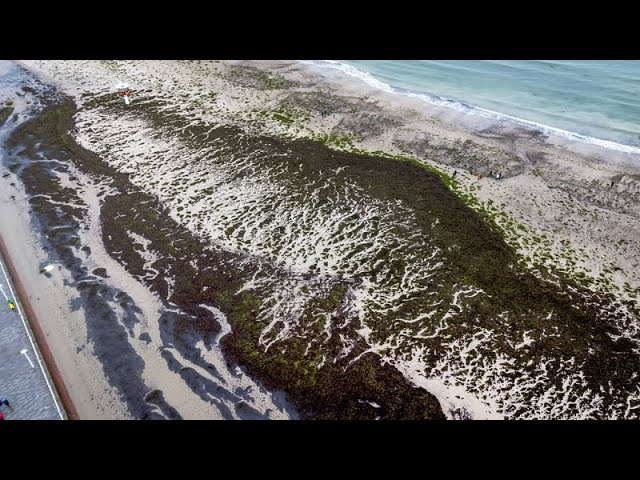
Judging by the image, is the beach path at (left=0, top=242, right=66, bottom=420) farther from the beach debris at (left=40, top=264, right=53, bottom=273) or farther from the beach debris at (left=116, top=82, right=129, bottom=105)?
the beach debris at (left=116, top=82, right=129, bottom=105)

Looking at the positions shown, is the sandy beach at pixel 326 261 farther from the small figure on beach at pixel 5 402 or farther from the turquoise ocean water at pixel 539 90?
the turquoise ocean water at pixel 539 90

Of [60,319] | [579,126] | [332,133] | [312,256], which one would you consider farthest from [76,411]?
[579,126]

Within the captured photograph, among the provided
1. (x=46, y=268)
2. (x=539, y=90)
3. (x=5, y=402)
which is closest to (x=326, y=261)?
(x=46, y=268)

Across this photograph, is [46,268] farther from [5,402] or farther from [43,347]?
[5,402]

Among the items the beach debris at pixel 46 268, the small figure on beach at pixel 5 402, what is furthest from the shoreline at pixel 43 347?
the small figure on beach at pixel 5 402

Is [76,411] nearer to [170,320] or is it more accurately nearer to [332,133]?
[170,320]
